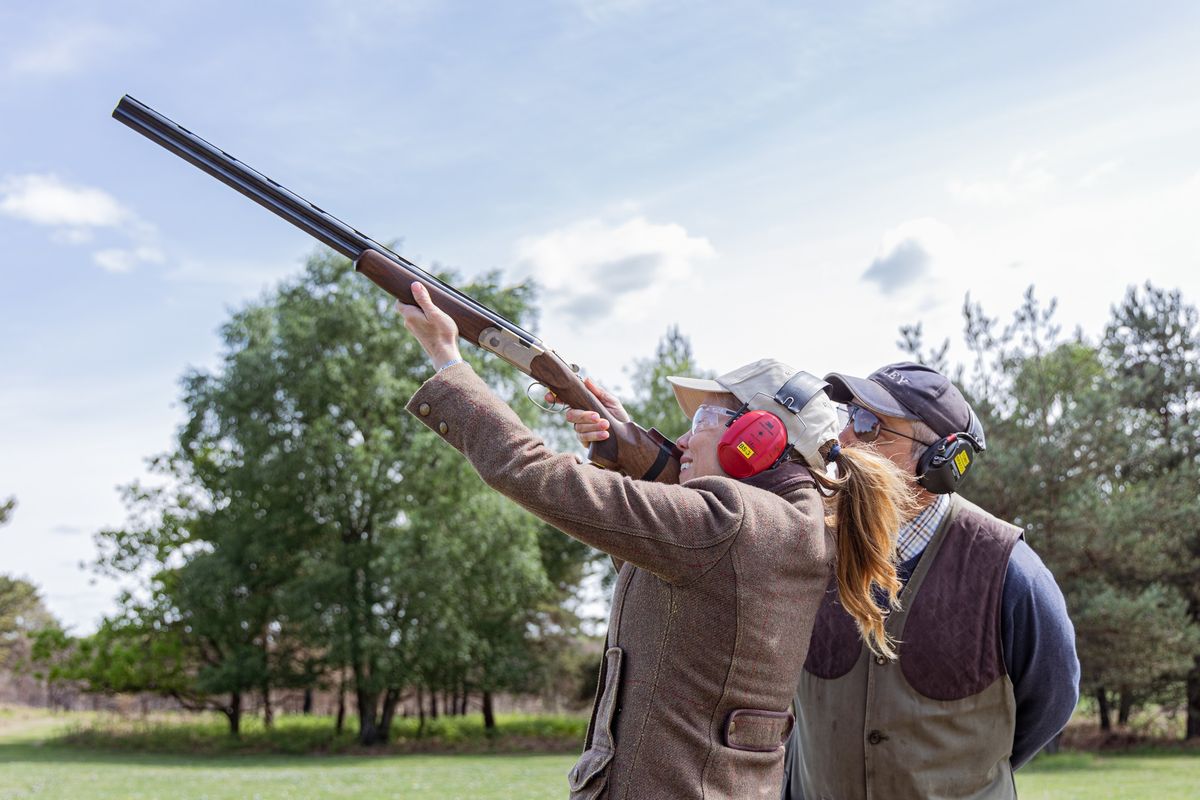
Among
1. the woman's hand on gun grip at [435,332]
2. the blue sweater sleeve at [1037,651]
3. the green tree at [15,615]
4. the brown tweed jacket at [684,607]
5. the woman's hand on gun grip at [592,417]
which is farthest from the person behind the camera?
the green tree at [15,615]

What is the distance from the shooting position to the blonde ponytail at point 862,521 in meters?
2.92

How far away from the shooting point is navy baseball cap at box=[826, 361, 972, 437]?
158 inches

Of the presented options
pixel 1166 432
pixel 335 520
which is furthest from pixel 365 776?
pixel 1166 432

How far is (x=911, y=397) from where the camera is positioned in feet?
13.3

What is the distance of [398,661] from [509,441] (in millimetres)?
29577

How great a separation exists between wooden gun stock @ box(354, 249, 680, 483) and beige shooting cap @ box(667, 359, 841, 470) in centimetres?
54

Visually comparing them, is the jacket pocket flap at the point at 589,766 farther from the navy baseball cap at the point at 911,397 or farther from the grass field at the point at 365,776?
the grass field at the point at 365,776

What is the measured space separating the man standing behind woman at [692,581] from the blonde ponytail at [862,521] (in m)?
0.01

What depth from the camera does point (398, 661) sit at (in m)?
30.6

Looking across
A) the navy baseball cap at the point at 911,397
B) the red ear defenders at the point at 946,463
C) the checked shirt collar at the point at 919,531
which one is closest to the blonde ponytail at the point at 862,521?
the checked shirt collar at the point at 919,531

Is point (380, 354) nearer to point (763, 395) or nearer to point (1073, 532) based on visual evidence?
point (1073, 532)

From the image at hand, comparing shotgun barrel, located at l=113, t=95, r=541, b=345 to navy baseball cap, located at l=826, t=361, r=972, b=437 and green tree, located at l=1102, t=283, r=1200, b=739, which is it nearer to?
navy baseball cap, located at l=826, t=361, r=972, b=437

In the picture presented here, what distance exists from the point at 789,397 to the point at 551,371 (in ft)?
4.70

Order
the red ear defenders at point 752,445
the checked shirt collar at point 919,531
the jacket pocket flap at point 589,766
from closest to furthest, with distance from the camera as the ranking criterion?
the jacket pocket flap at point 589,766, the red ear defenders at point 752,445, the checked shirt collar at point 919,531
